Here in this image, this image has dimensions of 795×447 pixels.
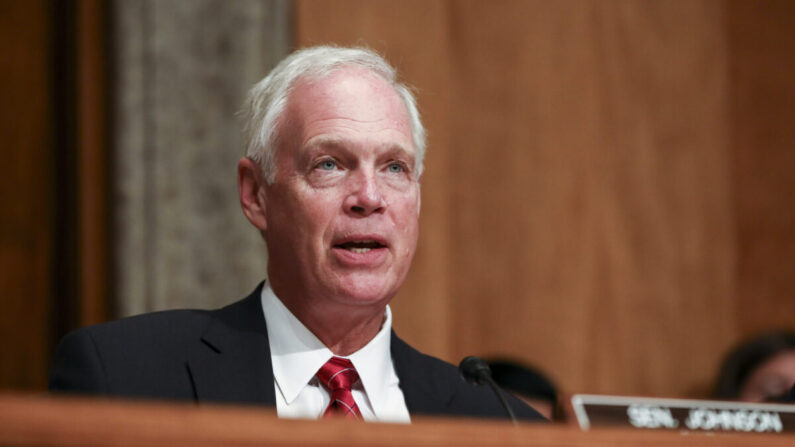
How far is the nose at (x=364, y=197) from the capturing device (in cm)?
192

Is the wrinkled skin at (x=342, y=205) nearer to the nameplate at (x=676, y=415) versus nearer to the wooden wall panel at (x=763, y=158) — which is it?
the nameplate at (x=676, y=415)

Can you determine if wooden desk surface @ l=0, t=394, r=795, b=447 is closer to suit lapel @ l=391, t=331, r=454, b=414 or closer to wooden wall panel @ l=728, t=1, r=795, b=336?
suit lapel @ l=391, t=331, r=454, b=414

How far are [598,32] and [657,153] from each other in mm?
577

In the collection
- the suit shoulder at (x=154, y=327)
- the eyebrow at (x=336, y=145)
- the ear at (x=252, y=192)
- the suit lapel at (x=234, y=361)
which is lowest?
the suit lapel at (x=234, y=361)

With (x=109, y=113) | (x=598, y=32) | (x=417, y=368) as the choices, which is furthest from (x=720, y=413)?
(x=598, y=32)

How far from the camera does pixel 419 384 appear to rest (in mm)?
2023

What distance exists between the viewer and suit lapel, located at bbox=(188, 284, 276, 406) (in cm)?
179

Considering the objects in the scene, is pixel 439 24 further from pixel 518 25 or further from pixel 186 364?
pixel 186 364

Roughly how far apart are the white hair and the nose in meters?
0.18

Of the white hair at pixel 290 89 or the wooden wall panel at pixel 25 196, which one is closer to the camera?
the white hair at pixel 290 89

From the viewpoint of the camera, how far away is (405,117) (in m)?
2.08

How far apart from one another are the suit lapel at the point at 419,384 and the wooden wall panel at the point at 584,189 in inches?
63.8

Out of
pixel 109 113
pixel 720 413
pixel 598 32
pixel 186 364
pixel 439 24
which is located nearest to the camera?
pixel 186 364

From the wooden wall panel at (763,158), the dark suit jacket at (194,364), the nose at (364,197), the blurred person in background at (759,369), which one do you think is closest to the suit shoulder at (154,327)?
the dark suit jacket at (194,364)
